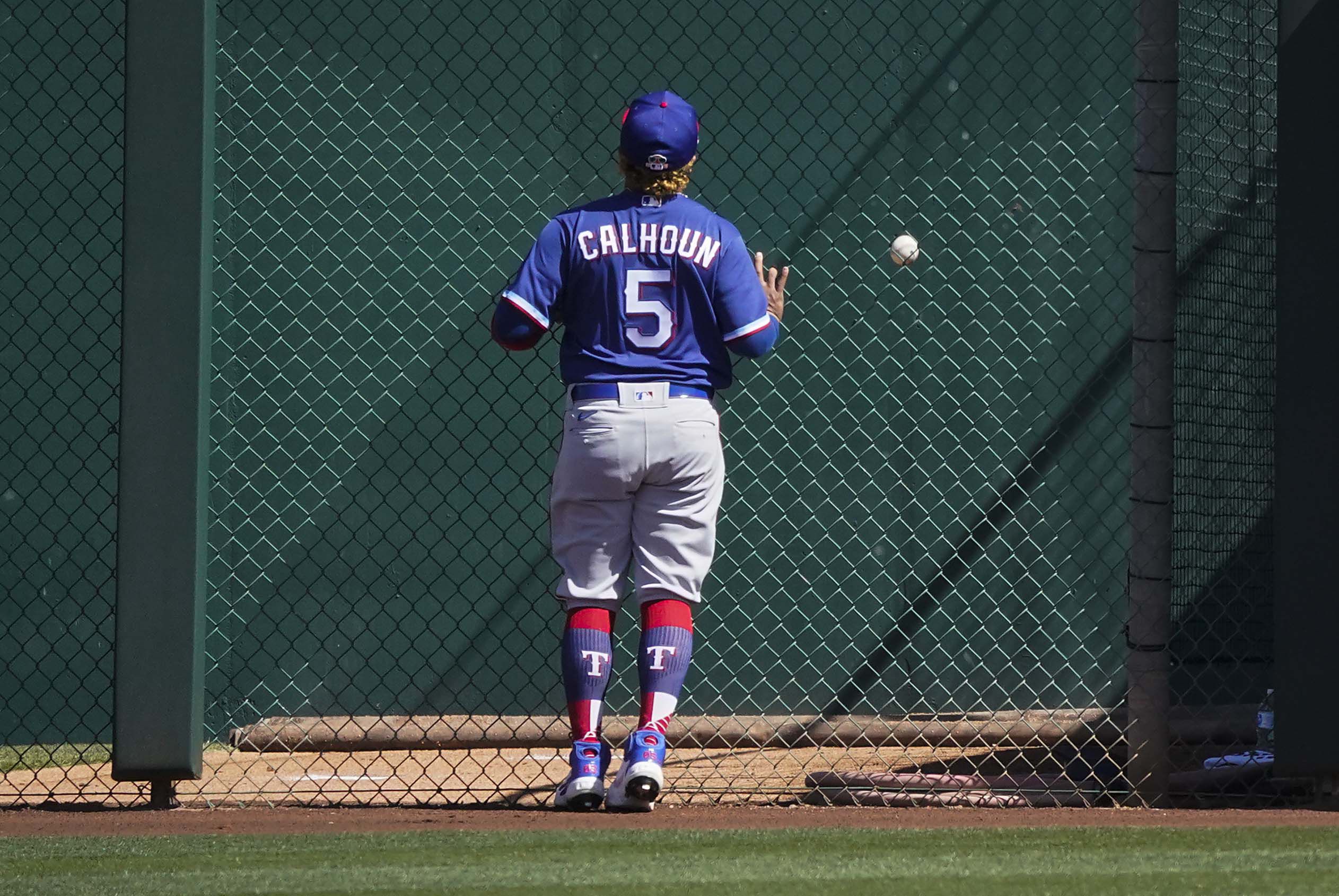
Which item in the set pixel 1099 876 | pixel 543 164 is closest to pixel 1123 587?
pixel 543 164

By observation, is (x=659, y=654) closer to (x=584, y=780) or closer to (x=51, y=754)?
(x=584, y=780)

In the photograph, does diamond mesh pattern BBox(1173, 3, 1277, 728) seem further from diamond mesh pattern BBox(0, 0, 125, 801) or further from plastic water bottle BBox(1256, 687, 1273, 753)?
diamond mesh pattern BBox(0, 0, 125, 801)

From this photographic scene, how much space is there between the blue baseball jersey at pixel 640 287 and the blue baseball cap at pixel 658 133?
0.43 ft

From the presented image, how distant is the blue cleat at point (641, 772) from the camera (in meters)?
4.01

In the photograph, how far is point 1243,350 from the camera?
5688mm

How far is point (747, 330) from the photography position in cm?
418

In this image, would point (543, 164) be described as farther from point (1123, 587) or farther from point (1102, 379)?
point (1123, 587)

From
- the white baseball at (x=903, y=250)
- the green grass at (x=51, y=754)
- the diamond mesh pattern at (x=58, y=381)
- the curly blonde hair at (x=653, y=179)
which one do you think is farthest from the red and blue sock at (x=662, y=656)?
the diamond mesh pattern at (x=58, y=381)

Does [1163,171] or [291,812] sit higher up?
[1163,171]

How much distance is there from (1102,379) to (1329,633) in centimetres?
217

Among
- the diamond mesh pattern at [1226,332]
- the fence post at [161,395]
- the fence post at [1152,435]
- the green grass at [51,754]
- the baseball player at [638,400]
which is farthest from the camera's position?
the green grass at [51,754]

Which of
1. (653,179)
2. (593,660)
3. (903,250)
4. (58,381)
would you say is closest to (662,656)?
(593,660)

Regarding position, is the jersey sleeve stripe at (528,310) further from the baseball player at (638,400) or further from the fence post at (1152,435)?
the fence post at (1152,435)

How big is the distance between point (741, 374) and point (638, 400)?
2138 mm
